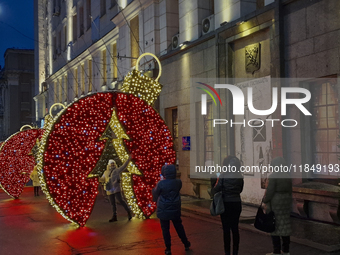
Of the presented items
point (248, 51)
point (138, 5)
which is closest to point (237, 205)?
point (248, 51)

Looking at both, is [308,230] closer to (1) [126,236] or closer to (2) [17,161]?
(1) [126,236]

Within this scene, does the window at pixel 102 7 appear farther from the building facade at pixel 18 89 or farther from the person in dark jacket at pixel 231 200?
the building facade at pixel 18 89

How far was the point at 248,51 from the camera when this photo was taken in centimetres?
1376

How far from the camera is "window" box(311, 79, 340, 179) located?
10.8 metres

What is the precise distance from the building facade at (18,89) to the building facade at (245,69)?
131ft

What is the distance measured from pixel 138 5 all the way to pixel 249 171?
1052 cm

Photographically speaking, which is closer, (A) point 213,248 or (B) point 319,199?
(A) point 213,248

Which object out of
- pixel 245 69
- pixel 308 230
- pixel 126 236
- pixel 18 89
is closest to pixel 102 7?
pixel 245 69

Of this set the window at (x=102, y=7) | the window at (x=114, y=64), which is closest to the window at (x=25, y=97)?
the window at (x=102, y=7)

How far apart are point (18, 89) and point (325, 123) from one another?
188 ft

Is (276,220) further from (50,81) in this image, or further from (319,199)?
(50,81)

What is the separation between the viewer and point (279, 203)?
24.0 feet

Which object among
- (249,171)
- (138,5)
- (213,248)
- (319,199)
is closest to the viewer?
(213,248)

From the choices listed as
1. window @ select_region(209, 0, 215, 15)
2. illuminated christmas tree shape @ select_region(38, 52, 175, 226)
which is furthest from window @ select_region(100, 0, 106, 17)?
illuminated christmas tree shape @ select_region(38, 52, 175, 226)
